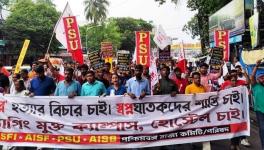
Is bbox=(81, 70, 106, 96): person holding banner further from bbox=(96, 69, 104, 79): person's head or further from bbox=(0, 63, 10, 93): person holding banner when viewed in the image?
bbox=(0, 63, 10, 93): person holding banner

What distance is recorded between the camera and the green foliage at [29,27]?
50.6 m

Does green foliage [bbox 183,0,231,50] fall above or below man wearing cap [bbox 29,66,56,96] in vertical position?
above

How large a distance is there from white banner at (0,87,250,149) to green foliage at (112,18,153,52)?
9022 centimetres

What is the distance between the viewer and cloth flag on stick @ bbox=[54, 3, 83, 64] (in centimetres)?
1016

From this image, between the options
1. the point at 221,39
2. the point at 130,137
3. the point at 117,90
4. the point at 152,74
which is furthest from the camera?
the point at 221,39

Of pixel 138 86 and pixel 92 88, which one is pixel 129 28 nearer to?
pixel 138 86

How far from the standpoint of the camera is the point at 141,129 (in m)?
7.47

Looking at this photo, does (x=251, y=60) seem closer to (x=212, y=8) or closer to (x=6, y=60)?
(x=212, y=8)

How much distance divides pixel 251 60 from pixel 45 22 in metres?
43.2

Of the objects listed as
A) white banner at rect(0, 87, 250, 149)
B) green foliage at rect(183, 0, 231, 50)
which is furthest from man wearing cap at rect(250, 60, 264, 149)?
green foliage at rect(183, 0, 231, 50)

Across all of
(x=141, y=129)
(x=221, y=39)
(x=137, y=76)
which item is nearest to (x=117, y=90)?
(x=137, y=76)

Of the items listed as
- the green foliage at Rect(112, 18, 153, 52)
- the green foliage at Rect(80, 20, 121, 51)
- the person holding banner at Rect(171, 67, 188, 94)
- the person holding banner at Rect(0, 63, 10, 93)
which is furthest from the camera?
the green foliage at Rect(112, 18, 153, 52)

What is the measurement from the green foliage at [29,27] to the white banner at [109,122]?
145 ft

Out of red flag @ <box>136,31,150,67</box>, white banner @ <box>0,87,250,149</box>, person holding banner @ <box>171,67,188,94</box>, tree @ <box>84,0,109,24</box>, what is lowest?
white banner @ <box>0,87,250,149</box>
